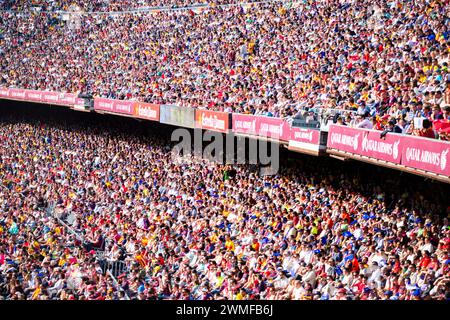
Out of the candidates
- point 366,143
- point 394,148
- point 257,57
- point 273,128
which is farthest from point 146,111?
point 394,148

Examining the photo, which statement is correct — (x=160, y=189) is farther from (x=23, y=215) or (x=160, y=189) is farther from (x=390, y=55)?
(x=390, y=55)

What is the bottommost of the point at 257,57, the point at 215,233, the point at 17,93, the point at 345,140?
the point at 215,233

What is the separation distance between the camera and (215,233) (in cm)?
2045

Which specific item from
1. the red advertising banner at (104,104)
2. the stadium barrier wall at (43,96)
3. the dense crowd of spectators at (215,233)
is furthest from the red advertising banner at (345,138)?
the stadium barrier wall at (43,96)

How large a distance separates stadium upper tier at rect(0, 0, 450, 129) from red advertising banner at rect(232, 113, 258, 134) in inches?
29.5

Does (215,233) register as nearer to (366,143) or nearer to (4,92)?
(366,143)

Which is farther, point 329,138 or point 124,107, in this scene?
point 124,107

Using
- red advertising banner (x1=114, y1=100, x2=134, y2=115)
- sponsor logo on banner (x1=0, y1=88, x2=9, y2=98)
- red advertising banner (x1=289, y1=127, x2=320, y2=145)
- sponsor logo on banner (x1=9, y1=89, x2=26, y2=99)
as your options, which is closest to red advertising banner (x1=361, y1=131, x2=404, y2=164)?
red advertising banner (x1=289, y1=127, x2=320, y2=145)

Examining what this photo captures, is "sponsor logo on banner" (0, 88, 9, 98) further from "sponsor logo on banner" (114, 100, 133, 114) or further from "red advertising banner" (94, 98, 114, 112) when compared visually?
"sponsor logo on banner" (114, 100, 133, 114)

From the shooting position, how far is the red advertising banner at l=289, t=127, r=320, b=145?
17.8m

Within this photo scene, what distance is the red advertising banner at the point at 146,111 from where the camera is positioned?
29.0 metres

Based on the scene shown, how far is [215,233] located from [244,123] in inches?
138

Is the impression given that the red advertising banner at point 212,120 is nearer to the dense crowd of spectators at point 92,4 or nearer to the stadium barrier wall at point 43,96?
the dense crowd of spectators at point 92,4

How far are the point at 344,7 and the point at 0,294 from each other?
43.3 ft
